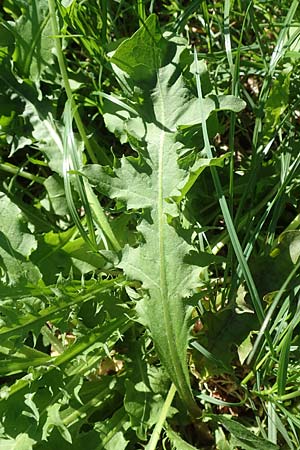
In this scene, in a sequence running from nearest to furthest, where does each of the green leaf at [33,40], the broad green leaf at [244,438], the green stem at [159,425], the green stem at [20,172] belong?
the broad green leaf at [244,438], the green stem at [159,425], the green leaf at [33,40], the green stem at [20,172]

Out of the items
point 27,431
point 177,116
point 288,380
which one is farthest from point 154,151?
point 27,431

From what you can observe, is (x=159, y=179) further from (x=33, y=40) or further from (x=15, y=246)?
(x=33, y=40)

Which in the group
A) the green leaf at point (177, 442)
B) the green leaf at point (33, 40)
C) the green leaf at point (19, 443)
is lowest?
the green leaf at point (177, 442)

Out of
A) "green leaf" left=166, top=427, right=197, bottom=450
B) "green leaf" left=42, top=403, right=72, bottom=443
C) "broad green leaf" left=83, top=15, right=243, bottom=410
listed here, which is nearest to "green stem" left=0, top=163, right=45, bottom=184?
"broad green leaf" left=83, top=15, right=243, bottom=410

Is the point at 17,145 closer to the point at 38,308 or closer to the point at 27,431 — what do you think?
the point at 38,308

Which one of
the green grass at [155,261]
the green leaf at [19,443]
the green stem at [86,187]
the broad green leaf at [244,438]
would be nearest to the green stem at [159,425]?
the green grass at [155,261]

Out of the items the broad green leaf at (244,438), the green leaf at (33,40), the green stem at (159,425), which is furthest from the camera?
the green leaf at (33,40)

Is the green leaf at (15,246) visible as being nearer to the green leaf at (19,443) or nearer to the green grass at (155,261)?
the green grass at (155,261)

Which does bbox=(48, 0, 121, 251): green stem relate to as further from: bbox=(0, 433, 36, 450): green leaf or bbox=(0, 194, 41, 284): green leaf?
bbox=(0, 433, 36, 450): green leaf
